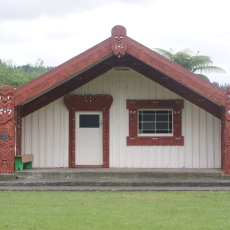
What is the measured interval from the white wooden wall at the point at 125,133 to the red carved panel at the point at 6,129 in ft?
5.21

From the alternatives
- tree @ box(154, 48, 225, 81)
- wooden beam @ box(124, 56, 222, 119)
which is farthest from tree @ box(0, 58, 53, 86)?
wooden beam @ box(124, 56, 222, 119)

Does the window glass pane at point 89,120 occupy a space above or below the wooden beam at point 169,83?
below

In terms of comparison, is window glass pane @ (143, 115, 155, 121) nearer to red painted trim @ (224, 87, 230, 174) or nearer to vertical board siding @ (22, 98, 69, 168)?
vertical board siding @ (22, 98, 69, 168)

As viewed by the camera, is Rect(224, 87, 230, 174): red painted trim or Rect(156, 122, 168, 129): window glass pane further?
Rect(156, 122, 168, 129): window glass pane

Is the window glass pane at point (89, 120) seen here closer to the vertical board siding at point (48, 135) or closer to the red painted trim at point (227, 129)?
the vertical board siding at point (48, 135)

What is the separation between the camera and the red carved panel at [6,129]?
37.3 ft

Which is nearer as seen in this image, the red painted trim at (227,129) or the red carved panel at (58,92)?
the red painted trim at (227,129)

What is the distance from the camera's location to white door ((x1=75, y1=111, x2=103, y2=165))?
42.9 ft
